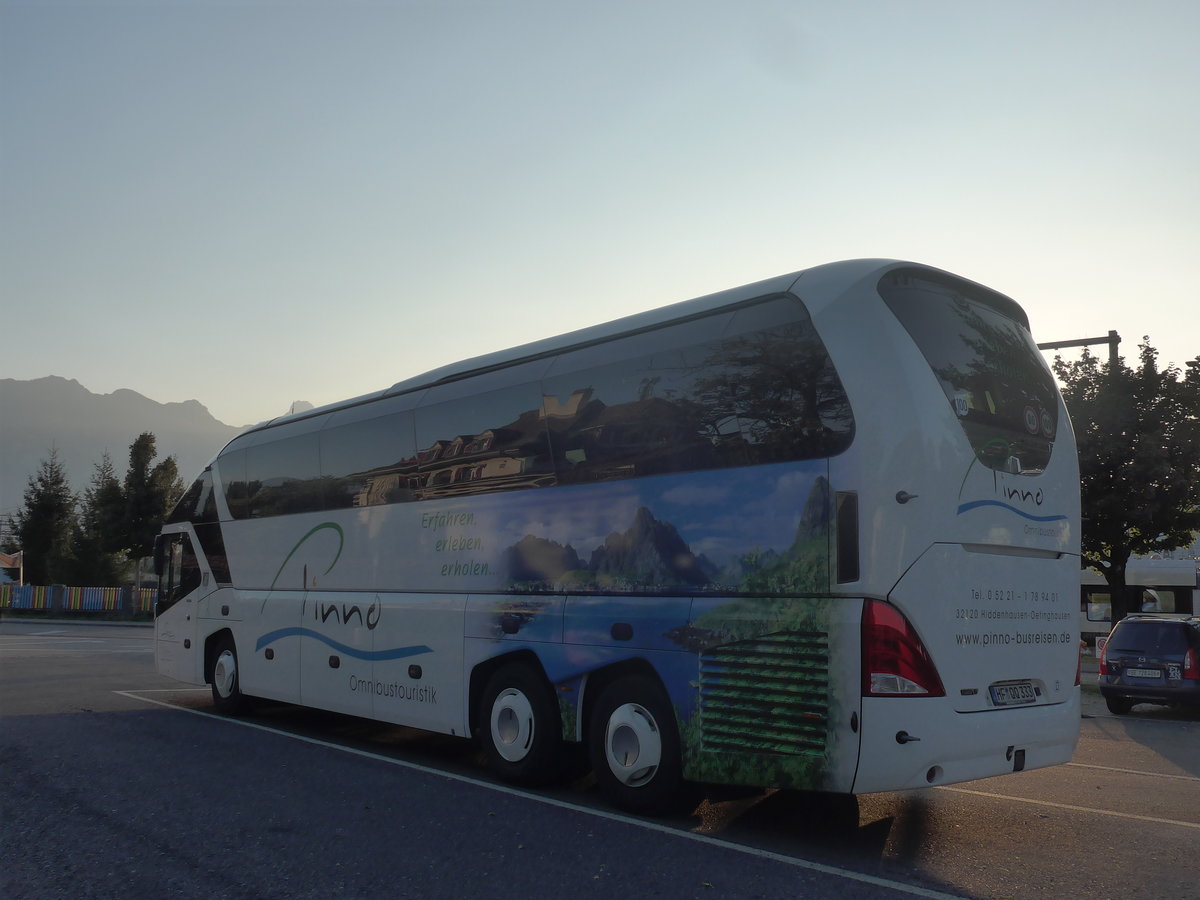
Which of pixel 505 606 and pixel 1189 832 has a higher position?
pixel 505 606

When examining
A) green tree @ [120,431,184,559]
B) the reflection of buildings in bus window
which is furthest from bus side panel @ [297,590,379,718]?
green tree @ [120,431,184,559]

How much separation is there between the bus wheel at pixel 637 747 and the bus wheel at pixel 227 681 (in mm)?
7048

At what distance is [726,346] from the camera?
729 centimetres


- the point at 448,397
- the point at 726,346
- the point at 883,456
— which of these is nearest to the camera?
the point at 883,456

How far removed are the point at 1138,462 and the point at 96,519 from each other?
150 feet

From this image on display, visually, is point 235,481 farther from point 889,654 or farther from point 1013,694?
point 1013,694

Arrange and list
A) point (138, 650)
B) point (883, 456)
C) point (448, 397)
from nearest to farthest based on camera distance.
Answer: point (883, 456) → point (448, 397) → point (138, 650)

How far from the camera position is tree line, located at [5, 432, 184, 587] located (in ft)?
165

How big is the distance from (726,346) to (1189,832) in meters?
4.43

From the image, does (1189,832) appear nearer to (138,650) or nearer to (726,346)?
(726,346)

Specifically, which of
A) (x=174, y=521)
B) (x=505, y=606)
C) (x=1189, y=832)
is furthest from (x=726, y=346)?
(x=174, y=521)

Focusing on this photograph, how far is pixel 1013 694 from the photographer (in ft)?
22.2

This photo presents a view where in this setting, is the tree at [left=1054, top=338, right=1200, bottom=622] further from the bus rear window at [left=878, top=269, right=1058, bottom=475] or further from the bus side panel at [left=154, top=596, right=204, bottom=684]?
the bus side panel at [left=154, top=596, right=204, bottom=684]

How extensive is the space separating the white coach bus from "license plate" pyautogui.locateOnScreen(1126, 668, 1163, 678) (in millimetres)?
10573
